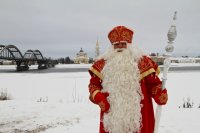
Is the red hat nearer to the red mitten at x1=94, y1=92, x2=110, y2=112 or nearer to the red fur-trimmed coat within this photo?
the red fur-trimmed coat

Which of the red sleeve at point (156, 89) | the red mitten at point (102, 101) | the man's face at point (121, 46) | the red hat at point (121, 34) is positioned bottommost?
the red mitten at point (102, 101)

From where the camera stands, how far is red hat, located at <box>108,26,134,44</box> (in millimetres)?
3326

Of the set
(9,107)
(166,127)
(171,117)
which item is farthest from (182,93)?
(9,107)

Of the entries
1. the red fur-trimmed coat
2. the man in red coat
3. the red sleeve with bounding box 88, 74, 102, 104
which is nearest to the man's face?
the man in red coat

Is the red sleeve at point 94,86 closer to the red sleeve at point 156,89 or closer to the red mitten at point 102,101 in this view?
the red mitten at point 102,101

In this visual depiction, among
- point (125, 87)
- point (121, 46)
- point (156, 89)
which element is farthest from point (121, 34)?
point (156, 89)

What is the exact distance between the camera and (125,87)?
318 cm

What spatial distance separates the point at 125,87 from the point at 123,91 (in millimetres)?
48

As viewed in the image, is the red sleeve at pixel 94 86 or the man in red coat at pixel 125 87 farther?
the red sleeve at pixel 94 86

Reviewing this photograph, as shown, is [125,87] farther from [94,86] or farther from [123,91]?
[94,86]

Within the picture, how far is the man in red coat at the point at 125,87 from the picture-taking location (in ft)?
10.3

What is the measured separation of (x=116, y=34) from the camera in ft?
11.0

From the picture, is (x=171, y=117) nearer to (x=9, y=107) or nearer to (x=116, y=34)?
(x=116, y=34)

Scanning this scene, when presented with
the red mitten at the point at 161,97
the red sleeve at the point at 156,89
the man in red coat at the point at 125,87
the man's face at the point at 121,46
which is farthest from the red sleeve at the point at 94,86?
the red mitten at the point at 161,97
